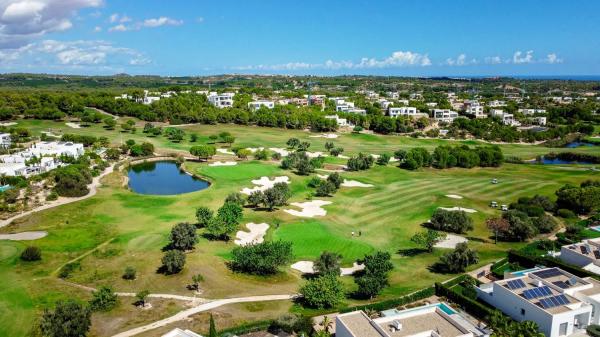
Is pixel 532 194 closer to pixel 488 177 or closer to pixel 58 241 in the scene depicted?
pixel 488 177

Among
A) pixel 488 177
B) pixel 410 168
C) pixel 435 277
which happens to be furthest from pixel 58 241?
pixel 488 177

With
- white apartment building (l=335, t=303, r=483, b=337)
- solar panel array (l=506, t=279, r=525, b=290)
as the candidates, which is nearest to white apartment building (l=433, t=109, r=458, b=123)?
solar panel array (l=506, t=279, r=525, b=290)

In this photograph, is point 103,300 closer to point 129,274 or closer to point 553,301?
point 129,274

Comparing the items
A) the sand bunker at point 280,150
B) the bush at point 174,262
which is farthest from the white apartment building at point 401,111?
A: the bush at point 174,262

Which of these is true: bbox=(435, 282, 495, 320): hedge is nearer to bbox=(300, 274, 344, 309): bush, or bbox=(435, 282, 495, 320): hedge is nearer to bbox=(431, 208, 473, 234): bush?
bbox=(300, 274, 344, 309): bush

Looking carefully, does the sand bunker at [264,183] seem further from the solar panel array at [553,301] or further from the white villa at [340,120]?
the white villa at [340,120]
